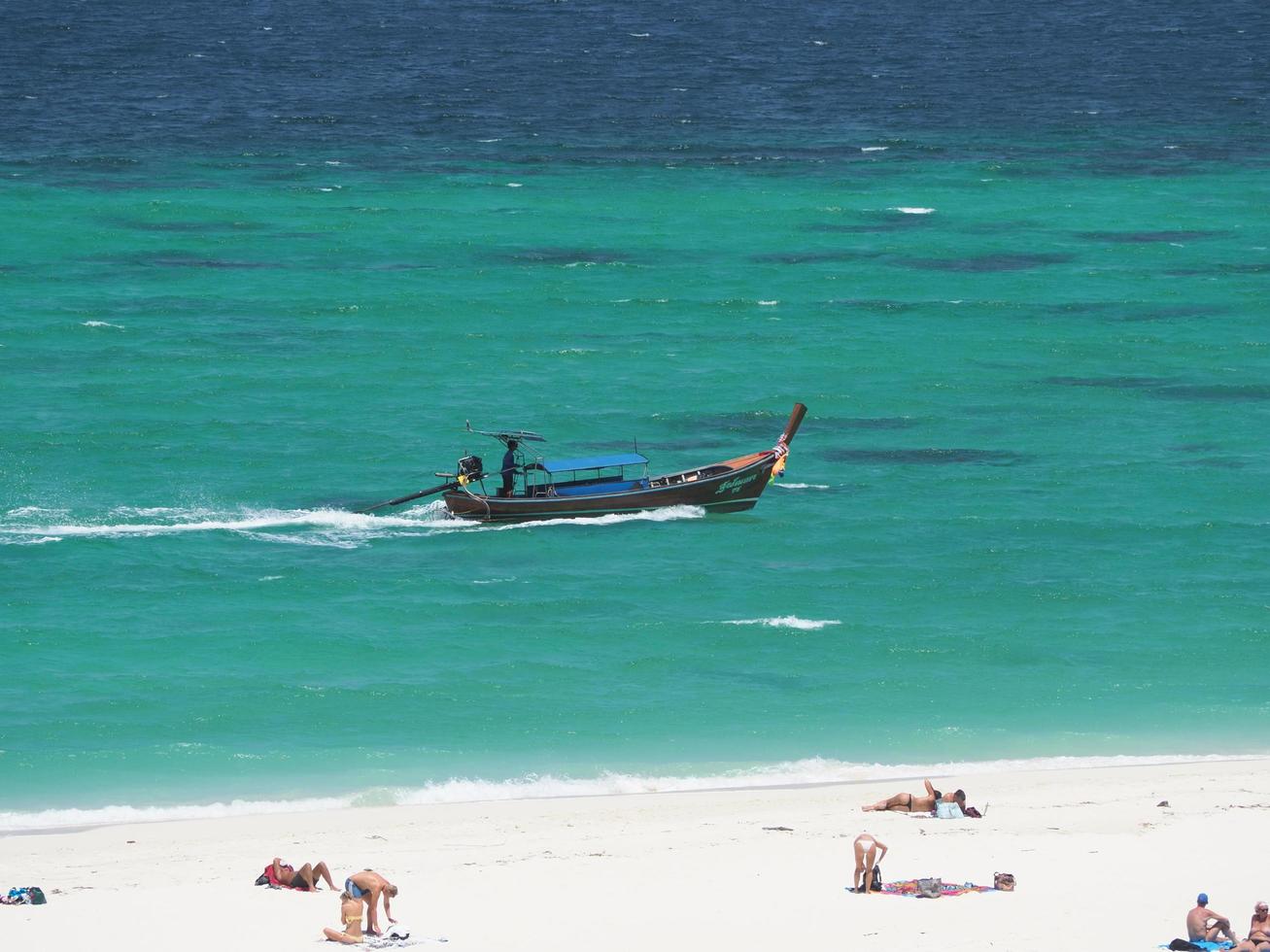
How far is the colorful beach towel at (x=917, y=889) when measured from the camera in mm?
32562

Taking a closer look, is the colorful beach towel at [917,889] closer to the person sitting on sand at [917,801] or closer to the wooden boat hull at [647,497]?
the person sitting on sand at [917,801]

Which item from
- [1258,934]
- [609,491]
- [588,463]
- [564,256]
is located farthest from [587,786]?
[564,256]

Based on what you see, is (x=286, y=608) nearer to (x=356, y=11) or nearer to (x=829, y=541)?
(x=829, y=541)

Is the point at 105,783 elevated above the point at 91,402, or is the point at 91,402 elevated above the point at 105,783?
the point at 91,402

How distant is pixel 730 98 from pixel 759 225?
3796cm

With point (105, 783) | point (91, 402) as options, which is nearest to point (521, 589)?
point (105, 783)

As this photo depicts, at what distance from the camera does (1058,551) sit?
58.6 meters

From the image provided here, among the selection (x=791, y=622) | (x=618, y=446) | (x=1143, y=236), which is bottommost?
(x=791, y=622)

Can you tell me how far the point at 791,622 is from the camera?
52750 mm

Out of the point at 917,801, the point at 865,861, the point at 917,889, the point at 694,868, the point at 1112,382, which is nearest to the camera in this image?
the point at 917,889

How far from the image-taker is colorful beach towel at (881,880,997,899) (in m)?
32.6

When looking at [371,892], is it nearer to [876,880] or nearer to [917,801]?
[876,880]

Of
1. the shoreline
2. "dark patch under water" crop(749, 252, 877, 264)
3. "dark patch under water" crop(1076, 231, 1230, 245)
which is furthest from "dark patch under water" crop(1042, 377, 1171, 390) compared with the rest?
the shoreline

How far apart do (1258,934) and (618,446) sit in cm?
4038
